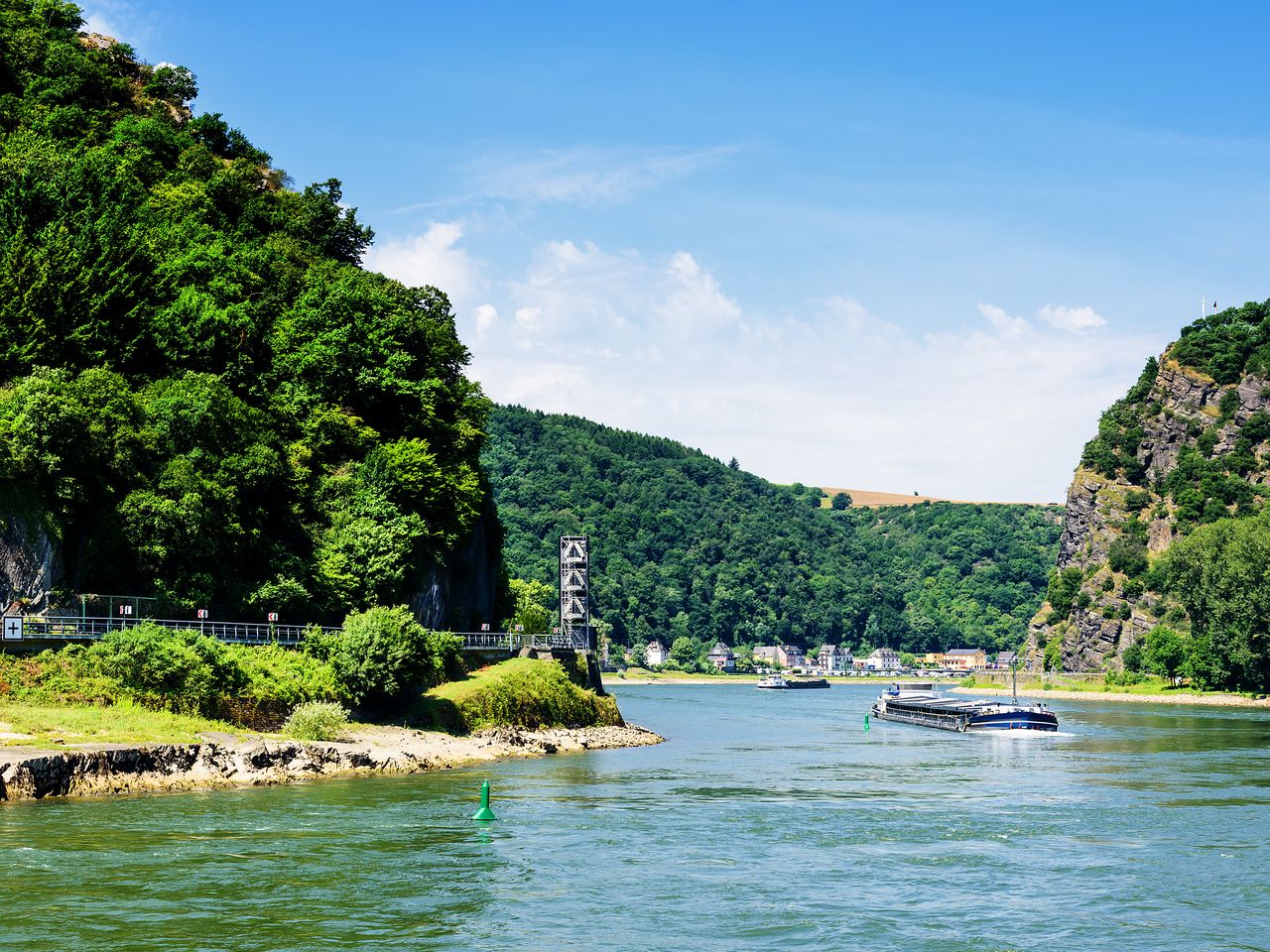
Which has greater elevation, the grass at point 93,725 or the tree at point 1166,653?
the grass at point 93,725

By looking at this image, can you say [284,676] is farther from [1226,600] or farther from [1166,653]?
[1166,653]

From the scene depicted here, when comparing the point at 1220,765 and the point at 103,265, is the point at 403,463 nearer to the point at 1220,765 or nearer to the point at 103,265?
the point at 103,265

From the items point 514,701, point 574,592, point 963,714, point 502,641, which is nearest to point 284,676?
point 514,701

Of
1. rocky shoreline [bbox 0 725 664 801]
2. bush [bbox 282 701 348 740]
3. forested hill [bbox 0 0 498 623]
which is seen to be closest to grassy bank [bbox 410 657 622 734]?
rocky shoreline [bbox 0 725 664 801]

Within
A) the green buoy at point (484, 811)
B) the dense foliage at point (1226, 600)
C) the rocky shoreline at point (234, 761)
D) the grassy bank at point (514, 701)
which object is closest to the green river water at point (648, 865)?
the green buoy at point (484, 811)

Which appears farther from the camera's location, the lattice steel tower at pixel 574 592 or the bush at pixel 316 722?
the lattice steel tower at pixel 574 592

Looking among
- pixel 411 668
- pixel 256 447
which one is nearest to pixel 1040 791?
pixel 411 668

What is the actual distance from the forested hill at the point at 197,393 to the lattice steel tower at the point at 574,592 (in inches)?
405

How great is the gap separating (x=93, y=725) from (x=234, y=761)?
17.7 ft

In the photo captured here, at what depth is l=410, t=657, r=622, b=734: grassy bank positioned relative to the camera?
7025cm

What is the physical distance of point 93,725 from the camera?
167ft

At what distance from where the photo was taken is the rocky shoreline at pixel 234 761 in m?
44.3

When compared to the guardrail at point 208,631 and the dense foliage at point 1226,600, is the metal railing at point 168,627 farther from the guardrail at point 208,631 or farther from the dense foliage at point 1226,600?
the dense foliage at point 1226,600

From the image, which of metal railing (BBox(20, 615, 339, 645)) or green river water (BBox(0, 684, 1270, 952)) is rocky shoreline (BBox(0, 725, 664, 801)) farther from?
metal railing (BBox(20, 615, 339, 645))
